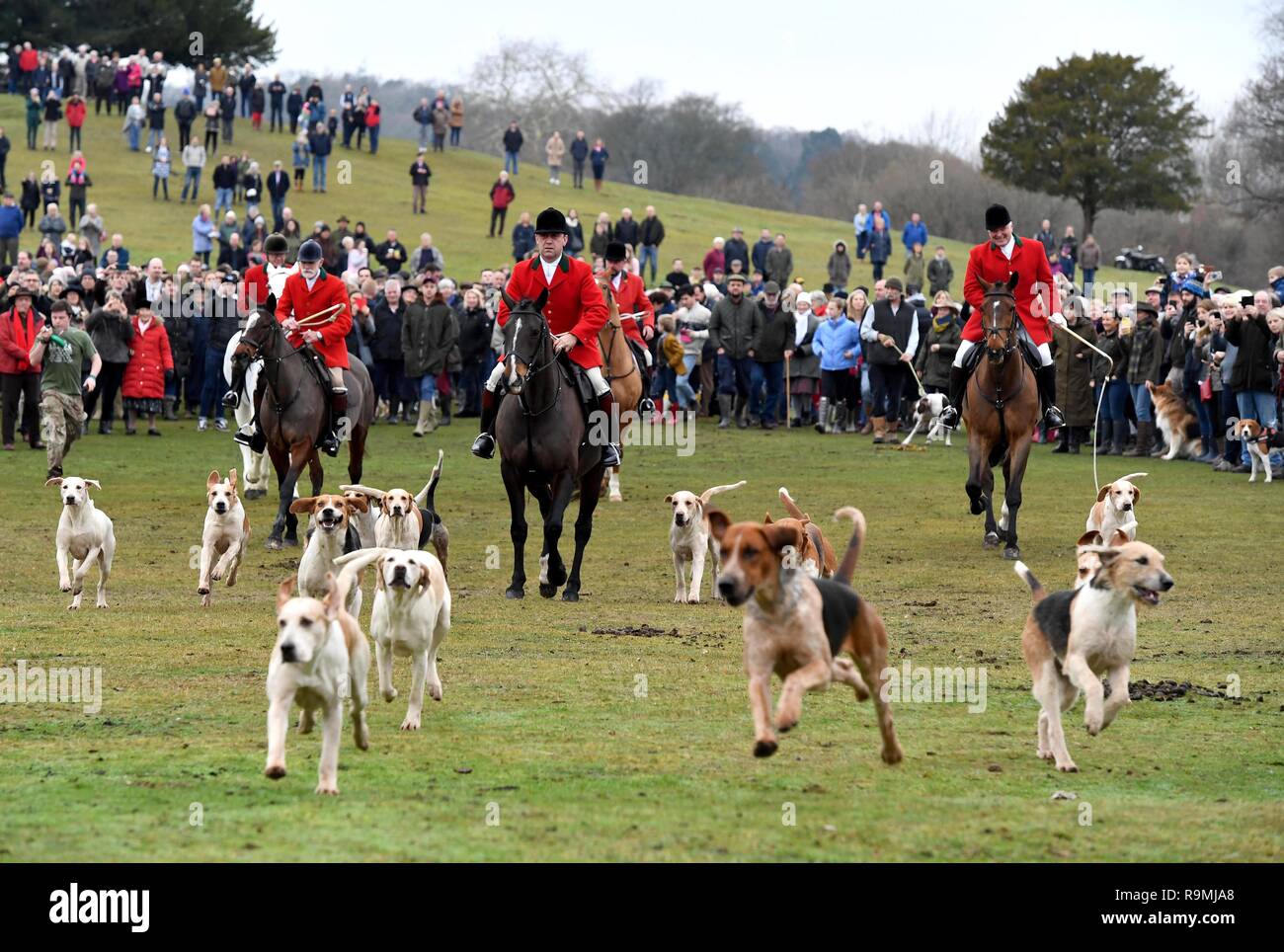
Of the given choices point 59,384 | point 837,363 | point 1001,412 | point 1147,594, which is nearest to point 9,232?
point 59,384

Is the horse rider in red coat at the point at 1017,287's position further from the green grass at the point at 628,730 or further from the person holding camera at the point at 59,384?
the person holding camera at the point at 59,384

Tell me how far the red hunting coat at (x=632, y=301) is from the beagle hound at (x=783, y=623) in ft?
39.9

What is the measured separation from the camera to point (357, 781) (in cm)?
789

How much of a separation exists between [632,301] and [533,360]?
6.33 meters

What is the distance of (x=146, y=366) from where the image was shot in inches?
1032

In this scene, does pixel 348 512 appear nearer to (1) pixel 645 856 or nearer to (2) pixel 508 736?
(2) pixel 508 736

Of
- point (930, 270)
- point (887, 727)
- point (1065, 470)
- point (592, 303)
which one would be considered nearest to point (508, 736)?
point (887, 727)

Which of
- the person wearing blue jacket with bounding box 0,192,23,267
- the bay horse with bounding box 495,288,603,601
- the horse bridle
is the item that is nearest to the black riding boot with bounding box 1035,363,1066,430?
the bay horse with bounding box 495,288,603,601

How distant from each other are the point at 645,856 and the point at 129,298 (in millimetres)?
22396

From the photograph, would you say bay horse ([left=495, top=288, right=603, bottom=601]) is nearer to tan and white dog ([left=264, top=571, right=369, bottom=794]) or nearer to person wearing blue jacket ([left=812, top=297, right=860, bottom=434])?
tan and white dog ([left=264, top=571, right=369, bottom=794])

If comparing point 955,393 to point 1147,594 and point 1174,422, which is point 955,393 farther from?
point 1147,594

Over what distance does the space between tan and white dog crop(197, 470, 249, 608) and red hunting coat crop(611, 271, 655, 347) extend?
664 cm

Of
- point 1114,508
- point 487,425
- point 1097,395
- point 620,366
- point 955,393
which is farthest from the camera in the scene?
point 1097,395

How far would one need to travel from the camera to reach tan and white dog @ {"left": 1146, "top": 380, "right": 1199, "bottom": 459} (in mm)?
25078
